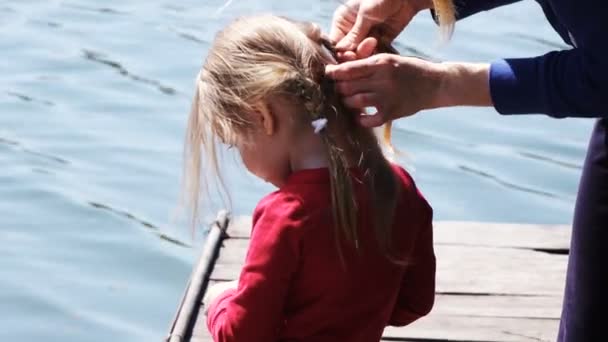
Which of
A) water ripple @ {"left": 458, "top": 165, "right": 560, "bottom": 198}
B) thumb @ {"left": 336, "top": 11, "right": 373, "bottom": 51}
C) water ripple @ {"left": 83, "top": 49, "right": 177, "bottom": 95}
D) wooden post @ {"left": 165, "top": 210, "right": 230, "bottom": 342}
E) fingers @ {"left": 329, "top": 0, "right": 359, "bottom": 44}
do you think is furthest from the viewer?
water ripple @ {"left": 83, "top": 49, "right": 177, "bottom": 95}

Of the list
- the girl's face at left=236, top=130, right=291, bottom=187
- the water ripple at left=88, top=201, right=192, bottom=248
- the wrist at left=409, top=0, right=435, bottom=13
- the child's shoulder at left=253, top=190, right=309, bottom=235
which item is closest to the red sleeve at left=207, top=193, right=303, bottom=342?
the child's shoulder at left=253, top=190, right=309, bottom=235

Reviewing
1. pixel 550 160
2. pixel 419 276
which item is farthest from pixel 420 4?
pixel 550 160

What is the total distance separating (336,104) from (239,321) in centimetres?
42

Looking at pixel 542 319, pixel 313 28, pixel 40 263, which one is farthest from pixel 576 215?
pixel 40 263

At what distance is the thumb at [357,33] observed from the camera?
2572 mm

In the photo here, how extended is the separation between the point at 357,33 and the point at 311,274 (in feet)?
1.62

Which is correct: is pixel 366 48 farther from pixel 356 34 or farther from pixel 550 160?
pixel 550 160

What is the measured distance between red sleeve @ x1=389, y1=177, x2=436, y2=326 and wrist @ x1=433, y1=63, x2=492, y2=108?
0.20 meters

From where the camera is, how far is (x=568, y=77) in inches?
92.4

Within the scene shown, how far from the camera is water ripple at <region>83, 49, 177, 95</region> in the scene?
7.34m

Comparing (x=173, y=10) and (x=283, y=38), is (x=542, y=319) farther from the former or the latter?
(x=173, y=10)

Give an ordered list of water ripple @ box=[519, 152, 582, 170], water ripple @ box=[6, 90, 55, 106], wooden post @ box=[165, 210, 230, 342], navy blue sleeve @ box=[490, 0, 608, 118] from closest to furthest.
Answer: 1. navy blue sleeve @ box=[490, 0, 608, 118]
2. wooden post @ box=[165, 210, 230, 342]
3. water ripple @ box=[519, 152, 582, 170]
4. water ripple @ box=[6, 90, 55, 106]

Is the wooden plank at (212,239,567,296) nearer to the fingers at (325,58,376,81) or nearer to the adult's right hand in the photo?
the adult's right hand

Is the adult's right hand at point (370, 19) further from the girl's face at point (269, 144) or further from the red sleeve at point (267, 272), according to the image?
the red sleeve at point (267, 272)
